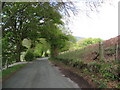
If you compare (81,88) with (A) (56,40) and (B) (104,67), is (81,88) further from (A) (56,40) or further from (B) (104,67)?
(A) (56,40)

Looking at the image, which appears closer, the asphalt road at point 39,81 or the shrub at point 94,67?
the asphalt road at point 39,81

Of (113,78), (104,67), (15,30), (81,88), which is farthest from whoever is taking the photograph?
(15,30)

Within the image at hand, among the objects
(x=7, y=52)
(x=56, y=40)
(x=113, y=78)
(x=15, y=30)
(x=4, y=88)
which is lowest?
(x=4, y=88)

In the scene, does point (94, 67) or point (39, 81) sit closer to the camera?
point (94, 67)

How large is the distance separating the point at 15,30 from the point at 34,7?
1340 cm

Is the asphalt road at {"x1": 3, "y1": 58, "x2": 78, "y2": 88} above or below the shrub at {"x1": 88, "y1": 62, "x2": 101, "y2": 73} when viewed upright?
below

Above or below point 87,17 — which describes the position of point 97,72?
below

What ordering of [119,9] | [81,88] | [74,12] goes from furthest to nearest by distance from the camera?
[74,12]
[119,9]
[81,88]

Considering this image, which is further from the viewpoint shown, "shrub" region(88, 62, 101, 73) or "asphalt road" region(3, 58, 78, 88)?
"shrub" region(88, 62, 101, 73)

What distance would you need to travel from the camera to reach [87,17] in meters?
9.02

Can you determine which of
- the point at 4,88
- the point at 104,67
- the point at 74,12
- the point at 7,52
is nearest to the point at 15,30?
the point at 7,52

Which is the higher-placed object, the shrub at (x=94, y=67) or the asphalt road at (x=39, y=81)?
the shrub at (x=94, y=67)

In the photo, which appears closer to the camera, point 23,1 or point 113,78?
point 113,78

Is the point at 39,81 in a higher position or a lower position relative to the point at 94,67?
lower
